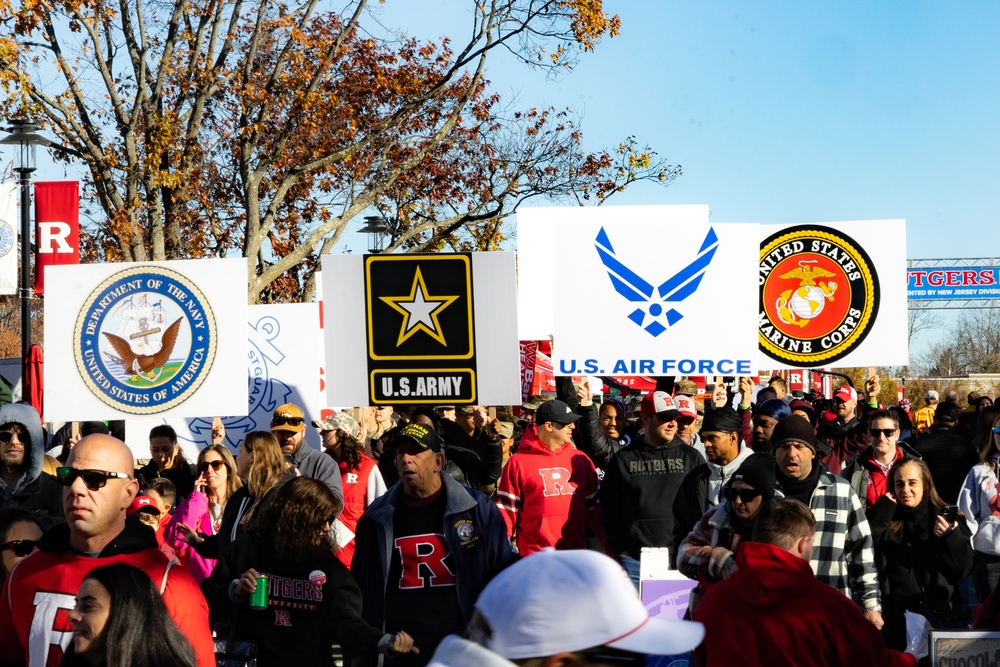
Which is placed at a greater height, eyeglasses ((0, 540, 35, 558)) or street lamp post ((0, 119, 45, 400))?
street lamp post ((0, 119, 45, 400))

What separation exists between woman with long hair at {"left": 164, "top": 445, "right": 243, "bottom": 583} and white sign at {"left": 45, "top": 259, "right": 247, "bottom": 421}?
0.77m

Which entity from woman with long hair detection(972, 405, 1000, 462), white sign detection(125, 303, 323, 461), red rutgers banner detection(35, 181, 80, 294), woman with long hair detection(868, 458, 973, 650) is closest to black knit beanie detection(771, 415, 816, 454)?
woman with long hair detection(868, 458, 973, 650)

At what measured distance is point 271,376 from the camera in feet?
35.3

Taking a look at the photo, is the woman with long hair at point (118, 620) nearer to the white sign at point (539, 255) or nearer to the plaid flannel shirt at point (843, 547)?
the plaid flannel shirt at point (843, 547)

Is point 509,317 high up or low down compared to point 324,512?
up

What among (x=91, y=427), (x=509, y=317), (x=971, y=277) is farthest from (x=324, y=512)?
(x=971, y=277)

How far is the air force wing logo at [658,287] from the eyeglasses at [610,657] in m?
5.59

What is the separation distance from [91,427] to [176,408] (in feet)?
9.39

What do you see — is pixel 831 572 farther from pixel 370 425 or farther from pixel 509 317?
pixel 370 425

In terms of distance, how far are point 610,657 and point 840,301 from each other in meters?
7.98

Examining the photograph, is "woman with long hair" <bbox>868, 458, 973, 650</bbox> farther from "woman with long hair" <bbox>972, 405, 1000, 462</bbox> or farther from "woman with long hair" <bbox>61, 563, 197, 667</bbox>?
"woman with long hair" <bbox>61, 563, 197, 667</bbox>

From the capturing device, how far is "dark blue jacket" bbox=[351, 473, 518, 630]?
208 inches

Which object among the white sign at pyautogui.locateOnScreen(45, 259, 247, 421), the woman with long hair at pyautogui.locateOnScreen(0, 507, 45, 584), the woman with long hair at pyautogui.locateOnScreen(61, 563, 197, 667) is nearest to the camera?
the woman with long hair at pyautogui.locateOnScreen(61, 563, 197, 667)

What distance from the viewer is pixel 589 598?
1.88 m
